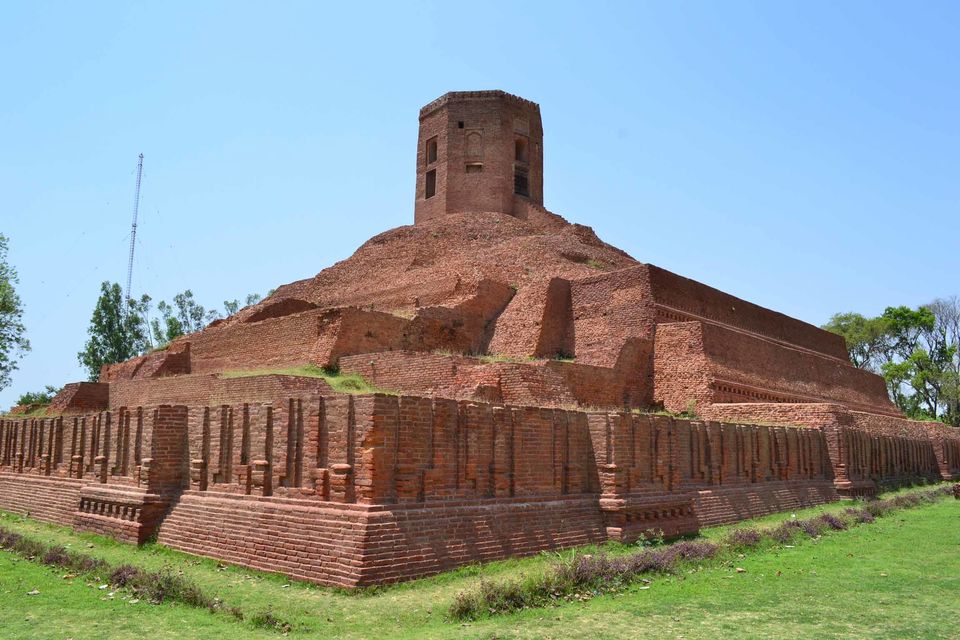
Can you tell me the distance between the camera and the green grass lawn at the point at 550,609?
6.50 m

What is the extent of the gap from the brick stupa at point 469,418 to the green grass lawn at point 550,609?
43 centimetres

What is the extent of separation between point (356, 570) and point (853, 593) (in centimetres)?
504

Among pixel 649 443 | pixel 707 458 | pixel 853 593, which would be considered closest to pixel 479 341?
pixel 707 458

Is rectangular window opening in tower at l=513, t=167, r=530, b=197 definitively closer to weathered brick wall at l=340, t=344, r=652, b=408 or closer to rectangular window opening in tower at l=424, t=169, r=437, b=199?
rectangular window opening in tower at l=424, t=169, r=437, b=199

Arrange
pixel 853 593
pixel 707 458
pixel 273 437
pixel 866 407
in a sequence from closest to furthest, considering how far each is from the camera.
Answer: pixel 853 593
pixel 273 437
pixel 707 458
pixel 866 407

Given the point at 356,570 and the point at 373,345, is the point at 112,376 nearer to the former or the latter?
the point at 373,345

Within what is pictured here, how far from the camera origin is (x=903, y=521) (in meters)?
14.1

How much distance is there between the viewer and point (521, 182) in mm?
38594

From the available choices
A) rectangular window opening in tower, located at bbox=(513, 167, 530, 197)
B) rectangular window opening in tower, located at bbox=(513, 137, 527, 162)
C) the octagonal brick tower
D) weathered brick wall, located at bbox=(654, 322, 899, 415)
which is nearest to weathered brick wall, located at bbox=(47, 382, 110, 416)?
the octagonal brick tower

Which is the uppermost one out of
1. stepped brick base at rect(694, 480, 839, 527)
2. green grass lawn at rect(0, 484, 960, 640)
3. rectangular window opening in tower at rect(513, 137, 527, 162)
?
rectangular window opening in tower at rect(513, 137, 527, 162)

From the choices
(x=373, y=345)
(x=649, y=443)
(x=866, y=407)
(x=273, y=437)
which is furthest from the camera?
(x=866, y=407)

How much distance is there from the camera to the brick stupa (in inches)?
338

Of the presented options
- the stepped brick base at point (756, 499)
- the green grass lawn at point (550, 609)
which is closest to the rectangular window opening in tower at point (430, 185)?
the stepped brick base at point (756, 499)

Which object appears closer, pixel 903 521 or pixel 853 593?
pixel 853 593
